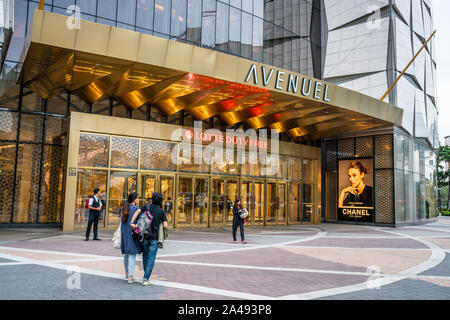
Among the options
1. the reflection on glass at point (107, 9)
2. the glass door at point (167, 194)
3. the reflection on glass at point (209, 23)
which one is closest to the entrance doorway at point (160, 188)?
the glass door at point (167, 194)

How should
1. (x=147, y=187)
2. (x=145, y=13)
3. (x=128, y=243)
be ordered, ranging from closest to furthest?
1. (x=128, y=243)
2. (x=147, y=187)
3. (x=145, y=13)

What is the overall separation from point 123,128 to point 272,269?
1116 cm

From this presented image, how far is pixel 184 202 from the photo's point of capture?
1889 cm

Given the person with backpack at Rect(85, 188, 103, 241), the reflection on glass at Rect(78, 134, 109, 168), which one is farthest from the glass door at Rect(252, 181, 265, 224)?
the person with backpack at Rect(85, 188, 103, 241)

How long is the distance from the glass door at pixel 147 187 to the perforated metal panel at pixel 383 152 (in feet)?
47.9

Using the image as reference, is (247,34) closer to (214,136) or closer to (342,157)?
(214,136)

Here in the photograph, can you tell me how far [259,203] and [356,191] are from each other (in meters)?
7.59

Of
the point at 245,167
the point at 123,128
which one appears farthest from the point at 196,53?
the point at 245,167

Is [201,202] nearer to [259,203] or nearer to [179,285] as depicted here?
[259,203]

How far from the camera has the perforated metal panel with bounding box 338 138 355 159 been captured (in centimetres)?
2566

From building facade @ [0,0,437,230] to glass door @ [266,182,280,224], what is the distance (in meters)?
0.10

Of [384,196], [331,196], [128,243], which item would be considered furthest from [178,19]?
[128,243]

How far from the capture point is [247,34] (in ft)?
79.6
